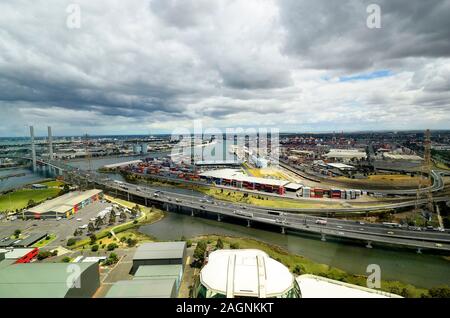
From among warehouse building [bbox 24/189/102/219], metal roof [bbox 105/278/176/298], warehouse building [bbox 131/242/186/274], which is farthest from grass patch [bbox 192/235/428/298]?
warehouse building [bbox 24/189/102/219]

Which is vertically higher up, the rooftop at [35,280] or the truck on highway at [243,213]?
the rooftop at [35,280]

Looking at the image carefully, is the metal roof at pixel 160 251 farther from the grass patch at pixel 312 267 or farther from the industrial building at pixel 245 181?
the industrial building at pixel 245 181

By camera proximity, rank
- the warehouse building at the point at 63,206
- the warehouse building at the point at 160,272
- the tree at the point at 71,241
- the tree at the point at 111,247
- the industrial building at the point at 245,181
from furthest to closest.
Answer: the industrial building at the point at 245,181, the warehouse building at the point at 63,206, the tree at the point at 71,241, the tree at the point at 111,247, the warehouse building at the point at 160,272

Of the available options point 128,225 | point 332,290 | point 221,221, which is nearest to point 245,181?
point 221,221

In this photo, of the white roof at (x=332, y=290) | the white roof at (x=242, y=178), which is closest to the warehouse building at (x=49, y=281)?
the white roof at (x=332, y=290)

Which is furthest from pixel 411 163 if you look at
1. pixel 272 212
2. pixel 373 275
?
pixel 373 275

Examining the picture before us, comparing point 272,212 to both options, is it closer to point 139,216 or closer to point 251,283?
point 139,216

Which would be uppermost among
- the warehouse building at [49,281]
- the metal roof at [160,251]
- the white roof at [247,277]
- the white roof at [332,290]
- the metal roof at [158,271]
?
the white roof at [247,277]
